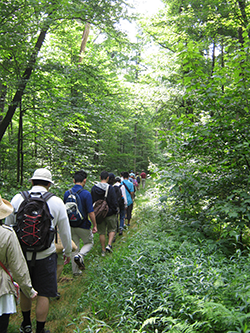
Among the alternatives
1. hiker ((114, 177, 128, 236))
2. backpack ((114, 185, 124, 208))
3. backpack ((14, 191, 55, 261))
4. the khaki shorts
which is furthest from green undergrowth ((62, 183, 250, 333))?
hiker ((114, 177, 128, 236))

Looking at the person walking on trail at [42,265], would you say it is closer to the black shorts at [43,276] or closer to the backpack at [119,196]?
the black shorts at [43,276]

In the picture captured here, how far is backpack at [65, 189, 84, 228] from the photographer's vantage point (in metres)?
5.04

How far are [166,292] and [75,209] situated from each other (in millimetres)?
2426

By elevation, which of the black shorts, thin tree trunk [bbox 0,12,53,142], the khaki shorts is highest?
thin tree trunk [bbox 0,12,53,142]

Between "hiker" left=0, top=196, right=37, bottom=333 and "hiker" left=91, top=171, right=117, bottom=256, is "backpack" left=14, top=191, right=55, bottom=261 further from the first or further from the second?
"hiker" left=91, top=171, right=117, bottom=256

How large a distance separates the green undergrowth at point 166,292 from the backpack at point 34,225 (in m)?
1.20

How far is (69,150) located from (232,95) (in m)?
5.31

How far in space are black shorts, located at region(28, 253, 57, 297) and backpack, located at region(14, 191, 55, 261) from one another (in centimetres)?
14

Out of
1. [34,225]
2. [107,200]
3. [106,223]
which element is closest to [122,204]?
[106,223]

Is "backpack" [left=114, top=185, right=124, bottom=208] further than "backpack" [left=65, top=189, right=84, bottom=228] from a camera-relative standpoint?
Yes

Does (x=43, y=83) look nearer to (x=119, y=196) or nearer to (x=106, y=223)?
(x=119, y=196)

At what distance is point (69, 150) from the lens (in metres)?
8.34

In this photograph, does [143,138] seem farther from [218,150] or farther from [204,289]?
[204,289]

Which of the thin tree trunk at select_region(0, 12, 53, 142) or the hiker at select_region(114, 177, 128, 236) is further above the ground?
the thin tree trunk at select_region(0, 12, 53, 142)
